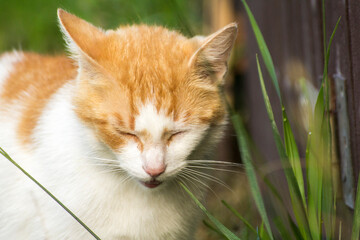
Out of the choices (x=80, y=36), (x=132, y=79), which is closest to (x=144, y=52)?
(x=132, y=79)

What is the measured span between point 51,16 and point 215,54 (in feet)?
13.1

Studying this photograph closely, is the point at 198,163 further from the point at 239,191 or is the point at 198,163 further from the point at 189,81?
the point at 239,191

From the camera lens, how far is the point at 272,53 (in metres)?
3.54

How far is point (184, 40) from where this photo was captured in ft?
7.17

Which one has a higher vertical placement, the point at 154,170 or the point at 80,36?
the point at 80,36

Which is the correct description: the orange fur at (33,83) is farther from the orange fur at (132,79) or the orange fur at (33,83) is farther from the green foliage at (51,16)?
the green foliage at (51,16)

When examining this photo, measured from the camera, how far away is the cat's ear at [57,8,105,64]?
78.4 inches

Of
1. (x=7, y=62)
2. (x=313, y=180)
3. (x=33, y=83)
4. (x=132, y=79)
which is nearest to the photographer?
(x=313, y=180)

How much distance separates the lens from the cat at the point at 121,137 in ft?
6.34

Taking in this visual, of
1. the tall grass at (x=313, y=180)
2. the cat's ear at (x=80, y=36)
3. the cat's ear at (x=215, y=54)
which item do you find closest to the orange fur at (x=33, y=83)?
the cat's ear at (x=80, y=36)

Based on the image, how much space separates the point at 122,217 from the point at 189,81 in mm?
608

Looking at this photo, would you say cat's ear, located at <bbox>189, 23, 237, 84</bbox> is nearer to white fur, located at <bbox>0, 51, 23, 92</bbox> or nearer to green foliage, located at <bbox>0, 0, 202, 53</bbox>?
white fur, located at <bbox>0, 51, 23, 92</bbox>

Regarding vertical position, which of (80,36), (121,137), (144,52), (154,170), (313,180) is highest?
(80,36)

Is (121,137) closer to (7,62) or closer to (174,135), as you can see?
(174,135)
